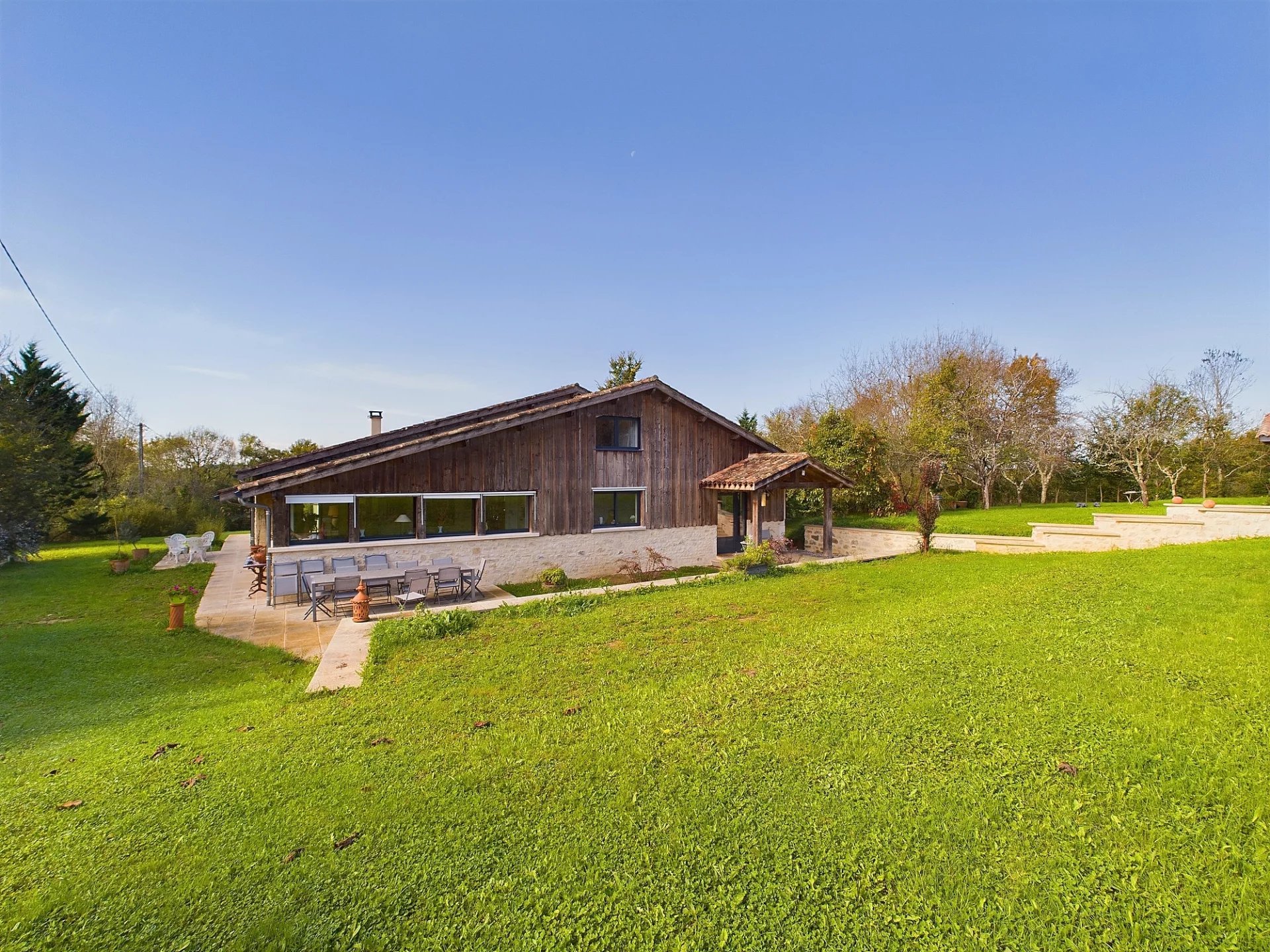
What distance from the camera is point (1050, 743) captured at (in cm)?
439

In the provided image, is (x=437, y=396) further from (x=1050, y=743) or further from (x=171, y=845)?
(x=1050, y=743)

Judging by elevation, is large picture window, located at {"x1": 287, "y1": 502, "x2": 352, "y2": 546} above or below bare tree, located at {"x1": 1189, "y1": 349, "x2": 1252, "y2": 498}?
below

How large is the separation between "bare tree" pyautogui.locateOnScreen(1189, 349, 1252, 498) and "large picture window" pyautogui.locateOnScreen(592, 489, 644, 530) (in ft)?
90.2

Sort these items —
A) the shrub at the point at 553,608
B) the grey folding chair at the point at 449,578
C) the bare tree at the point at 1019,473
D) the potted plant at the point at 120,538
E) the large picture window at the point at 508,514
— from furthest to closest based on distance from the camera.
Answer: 1. the bare tree at the point at 1019,473
2. the potted plant at the point at 120,538
3. the large picture window at the point at 508,514
4. the grey folding chair at the point at 449,578
5. the shrub at the point at 553,608

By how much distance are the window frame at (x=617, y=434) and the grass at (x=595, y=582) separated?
12.7 ft

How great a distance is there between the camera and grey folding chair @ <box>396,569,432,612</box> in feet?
35.4

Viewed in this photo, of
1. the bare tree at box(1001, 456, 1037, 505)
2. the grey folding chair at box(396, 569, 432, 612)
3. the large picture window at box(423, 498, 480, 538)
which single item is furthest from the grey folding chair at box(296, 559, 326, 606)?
the bare tree at box(1001, 456, 1037, 505)

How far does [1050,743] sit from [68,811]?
7824 millimetres

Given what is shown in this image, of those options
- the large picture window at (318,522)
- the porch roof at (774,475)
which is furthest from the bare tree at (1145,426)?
the large picture window at (318,522)

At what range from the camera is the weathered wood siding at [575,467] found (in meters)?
12.9

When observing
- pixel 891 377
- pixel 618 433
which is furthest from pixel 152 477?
pixel 891 377

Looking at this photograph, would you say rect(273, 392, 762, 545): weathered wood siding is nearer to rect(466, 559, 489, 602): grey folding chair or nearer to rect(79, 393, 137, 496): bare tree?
rect(466, 559, 489, 602): grey folding chair

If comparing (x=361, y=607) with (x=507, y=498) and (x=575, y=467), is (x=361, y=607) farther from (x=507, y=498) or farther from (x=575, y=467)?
(x=575, y=467)

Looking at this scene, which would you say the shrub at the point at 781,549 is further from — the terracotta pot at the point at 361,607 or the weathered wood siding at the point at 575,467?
the terracotta pot at the point at 361,607
